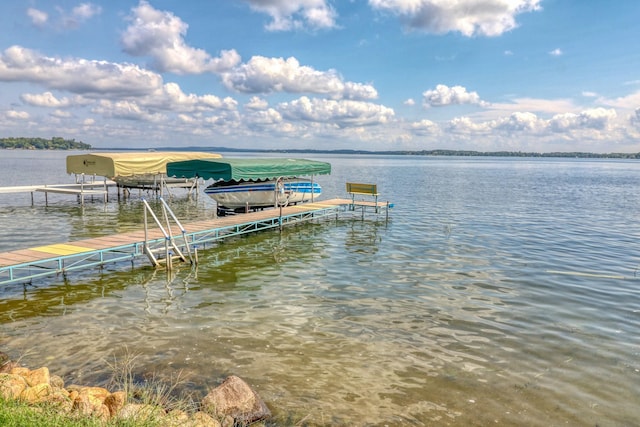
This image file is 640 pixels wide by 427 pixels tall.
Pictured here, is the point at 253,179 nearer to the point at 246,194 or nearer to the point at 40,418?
the point at 246,194

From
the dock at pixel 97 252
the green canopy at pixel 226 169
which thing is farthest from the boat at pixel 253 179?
the dock at pixel 97 252

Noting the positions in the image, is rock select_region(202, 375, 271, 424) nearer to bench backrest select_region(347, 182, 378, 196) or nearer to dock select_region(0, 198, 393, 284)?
dock select_region(0, 198, 393, 284)

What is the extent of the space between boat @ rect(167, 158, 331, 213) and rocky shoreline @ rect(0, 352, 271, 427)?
1237 centimetres

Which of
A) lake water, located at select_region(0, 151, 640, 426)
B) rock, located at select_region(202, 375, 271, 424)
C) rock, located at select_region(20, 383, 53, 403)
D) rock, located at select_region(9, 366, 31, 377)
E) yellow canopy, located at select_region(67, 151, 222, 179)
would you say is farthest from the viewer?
Result: yellow canopy, located at select_region(67, 151, 222, 179)

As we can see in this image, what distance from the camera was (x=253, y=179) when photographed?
18.8 m

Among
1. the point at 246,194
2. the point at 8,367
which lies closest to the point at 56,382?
the point at 8,367

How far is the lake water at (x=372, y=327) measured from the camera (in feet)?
21.1

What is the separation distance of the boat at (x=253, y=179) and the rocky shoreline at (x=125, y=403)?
1237 centimetres

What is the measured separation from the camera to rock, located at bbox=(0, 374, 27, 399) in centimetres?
498

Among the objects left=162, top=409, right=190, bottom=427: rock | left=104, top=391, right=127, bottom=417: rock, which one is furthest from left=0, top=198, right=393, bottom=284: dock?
left=162, top=409, right=190, bottom=427: rock

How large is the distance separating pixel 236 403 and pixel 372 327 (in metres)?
3.93

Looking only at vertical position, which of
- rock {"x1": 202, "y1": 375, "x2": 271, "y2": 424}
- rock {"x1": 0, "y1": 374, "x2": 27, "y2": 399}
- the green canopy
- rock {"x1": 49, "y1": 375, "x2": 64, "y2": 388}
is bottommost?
rock {"x1": 202, "y1": 375, "x2": 271, "y2": 424}

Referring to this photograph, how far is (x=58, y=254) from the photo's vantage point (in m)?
11.3

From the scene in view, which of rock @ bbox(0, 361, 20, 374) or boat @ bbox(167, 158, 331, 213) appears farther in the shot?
boat @ bbox(167, 158, 331, 213)
